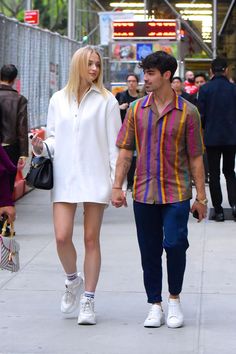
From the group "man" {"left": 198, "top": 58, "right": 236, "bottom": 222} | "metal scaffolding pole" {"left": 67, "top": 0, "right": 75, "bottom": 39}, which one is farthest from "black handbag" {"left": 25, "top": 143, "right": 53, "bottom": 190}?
"metal scaffolding pole" {"left": 67, "top": 0, "right": 75, "bottom": 39}

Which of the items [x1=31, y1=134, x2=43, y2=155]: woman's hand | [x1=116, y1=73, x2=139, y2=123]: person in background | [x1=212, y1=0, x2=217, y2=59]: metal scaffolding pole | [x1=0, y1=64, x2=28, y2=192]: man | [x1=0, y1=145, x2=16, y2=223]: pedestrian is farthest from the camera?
[x1=212, y1=0, x2=217, y2=59]: metal scaffolding pole

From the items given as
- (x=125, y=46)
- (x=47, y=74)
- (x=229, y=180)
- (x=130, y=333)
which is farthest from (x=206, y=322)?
(x=125, y=46)

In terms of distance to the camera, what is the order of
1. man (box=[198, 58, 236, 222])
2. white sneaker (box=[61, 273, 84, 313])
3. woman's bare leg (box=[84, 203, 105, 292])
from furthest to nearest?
man (box=[198, 58, 236, 222]) < white sneaker (box=[61, 273, 84, 313]) < woman's bare leg (box=[84, 203, 105, 292])

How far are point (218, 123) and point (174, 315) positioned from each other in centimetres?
467

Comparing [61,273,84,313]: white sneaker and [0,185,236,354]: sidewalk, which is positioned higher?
[61,273,84,313]: white sneaker

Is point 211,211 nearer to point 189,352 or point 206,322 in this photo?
point 206,322

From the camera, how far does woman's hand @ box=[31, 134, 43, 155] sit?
224 inches

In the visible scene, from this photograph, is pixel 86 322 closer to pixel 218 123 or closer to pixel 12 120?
pixel 12 120

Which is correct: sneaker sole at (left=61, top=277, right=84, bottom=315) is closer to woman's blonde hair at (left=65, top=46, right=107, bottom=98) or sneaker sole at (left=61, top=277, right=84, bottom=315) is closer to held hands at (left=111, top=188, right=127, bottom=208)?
held hands at (left=111, top=188, right=127, bottom=208)

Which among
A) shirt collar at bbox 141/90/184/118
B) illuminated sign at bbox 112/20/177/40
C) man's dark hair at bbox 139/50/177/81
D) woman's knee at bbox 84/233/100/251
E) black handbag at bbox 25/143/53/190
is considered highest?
illuminated sign at bbox 112/20/177/40

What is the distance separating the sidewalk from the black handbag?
3.13ft

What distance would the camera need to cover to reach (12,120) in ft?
29.6

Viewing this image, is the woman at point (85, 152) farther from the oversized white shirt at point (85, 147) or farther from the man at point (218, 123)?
the man at point (218, 123)

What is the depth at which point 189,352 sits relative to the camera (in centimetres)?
524
